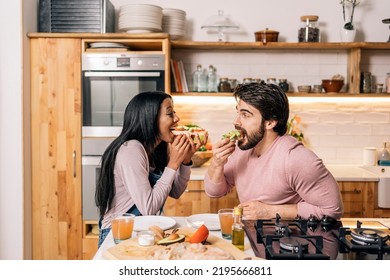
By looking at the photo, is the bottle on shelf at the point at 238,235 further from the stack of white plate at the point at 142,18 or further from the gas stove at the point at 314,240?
the stack of white plate at the point at 142,18

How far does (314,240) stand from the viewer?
1.50 meters

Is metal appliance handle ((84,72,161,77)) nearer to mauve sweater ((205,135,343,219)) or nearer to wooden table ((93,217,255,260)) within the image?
mauve sweater ((205,135,343,219))

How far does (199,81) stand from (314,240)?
6.79 ft

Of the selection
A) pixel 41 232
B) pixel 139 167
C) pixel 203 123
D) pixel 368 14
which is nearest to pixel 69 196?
pixel 41 232

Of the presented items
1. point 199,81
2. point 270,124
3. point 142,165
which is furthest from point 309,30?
point 142,165

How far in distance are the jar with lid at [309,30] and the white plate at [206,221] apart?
6.33 ft

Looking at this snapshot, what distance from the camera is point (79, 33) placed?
3127 mm

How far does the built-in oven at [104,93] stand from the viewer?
315cm

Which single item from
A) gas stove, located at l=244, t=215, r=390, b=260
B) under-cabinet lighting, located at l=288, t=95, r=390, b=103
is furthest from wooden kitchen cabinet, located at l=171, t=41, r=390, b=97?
gas stove, located at l=244, t=215, r=390, b=260

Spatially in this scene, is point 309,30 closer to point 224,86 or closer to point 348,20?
point 348,20

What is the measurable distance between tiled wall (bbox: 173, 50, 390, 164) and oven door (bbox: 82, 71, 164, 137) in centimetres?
42

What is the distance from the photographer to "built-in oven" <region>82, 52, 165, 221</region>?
3.15 m
